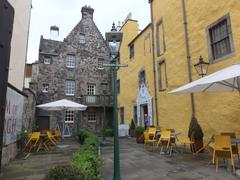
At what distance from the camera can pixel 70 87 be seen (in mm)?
19375

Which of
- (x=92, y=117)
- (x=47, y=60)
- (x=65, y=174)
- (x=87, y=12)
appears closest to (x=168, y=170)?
(x=65, y=174)

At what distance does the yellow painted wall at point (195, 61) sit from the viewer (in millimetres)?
6758

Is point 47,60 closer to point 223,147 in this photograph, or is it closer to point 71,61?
point 71,61

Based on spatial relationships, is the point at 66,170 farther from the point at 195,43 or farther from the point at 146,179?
the point at 195,43

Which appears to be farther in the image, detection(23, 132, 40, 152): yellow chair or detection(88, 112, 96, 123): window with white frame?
detection(88, 112, 96, 123): window with white frame

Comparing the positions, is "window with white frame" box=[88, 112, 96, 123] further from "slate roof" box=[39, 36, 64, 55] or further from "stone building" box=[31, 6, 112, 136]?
"slate roof" box=[39, 36, 64, 55]

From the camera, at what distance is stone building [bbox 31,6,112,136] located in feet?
60.1

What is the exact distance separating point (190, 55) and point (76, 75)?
528 inches

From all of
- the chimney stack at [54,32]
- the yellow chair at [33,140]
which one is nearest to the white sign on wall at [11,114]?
the yellow chair at [33,140]

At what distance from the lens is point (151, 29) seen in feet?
40.8

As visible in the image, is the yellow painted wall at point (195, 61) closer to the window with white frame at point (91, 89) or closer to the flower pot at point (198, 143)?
the flower pot at point (198, 143)

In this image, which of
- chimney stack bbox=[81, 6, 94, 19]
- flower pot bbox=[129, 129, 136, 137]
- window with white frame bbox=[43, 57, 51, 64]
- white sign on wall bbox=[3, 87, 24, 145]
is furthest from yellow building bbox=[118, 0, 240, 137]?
chimney stack bbox=[81, 6, 94, 19]

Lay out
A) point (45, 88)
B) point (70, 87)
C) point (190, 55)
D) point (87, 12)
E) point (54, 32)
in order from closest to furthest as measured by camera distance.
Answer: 1. point (190, 55)
2. point (45, 88)
3. point (70, 87)
4. point (87, 12)
5. point (54, 32)

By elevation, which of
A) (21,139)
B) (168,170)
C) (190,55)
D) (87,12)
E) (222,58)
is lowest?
(168,170)
